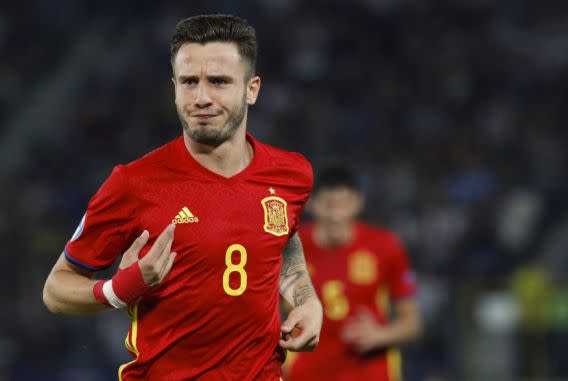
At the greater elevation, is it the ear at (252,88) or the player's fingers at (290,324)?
the ear at (252,88)

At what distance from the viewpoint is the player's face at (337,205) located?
685 centimetres

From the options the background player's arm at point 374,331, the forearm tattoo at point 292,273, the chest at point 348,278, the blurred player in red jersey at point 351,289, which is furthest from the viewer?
the chest at point 348,278

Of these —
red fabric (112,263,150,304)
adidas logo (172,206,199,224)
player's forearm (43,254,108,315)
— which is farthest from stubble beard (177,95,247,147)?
player's forearm (43,254,108,315)

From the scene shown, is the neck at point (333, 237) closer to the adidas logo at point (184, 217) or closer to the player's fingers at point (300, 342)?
the player's fingers at point (300, 342)

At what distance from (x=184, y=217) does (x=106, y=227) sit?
0.90 ft

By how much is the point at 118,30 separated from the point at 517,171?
6.80 meters

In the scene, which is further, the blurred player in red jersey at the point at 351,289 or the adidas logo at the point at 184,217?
the blurred player in red jersey at the point at 351,289

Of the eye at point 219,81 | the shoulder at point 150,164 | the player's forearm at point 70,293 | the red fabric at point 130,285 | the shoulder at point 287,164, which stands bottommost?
the player's forearm at point 70,293

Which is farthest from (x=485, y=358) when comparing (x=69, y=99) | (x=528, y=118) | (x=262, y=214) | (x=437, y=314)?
(x=69, y=99)

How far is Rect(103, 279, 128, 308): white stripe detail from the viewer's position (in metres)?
3.66

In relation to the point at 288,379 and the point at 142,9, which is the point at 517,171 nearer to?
the point at 288,379

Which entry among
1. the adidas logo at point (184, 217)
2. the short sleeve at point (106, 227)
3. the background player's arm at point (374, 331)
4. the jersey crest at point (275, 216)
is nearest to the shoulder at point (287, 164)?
the jersey crest at point (275, 216)

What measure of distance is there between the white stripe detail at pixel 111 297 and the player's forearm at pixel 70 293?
8 centimetres

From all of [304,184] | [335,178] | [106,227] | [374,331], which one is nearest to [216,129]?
[106,227]
